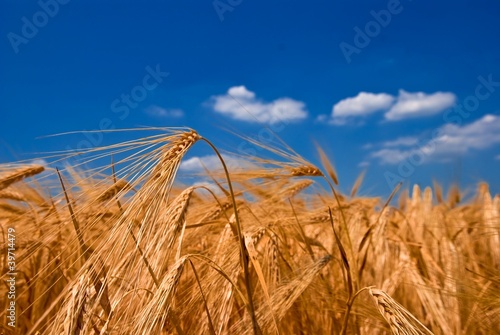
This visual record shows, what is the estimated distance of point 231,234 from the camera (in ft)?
6.10

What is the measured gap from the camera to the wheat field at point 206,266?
47.2 inches

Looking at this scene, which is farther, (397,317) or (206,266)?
(206,266)

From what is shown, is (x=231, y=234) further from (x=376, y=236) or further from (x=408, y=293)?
(x=408, y=293)

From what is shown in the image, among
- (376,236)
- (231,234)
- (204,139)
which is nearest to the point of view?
(204,139)

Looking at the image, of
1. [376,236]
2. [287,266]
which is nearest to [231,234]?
[287,266]

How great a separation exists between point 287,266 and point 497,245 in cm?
159

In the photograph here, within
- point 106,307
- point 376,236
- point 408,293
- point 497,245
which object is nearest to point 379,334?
point 376,236

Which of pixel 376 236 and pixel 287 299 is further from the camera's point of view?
pixel 376 236

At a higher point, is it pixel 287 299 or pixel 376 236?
pixel 287 299

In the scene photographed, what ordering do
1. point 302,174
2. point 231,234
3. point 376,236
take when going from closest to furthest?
point 231,234 → point 302,174 → point 376,236

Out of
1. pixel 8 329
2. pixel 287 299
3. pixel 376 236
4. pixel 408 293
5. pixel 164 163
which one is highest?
pixel 164 163

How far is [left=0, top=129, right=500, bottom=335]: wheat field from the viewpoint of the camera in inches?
47.2

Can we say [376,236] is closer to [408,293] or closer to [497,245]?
[408,293]

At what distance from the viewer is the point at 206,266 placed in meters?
1.84
